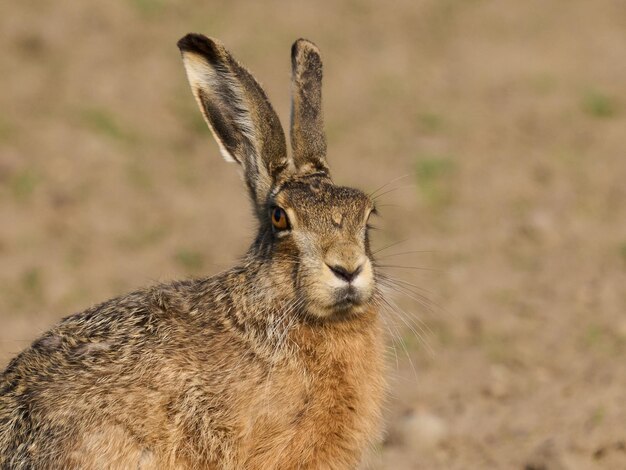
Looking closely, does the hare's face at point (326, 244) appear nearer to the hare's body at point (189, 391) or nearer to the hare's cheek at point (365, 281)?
the hare's cheek at point (365, 281)

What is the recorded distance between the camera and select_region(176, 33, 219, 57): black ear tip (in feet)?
19.1

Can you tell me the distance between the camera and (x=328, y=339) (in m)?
5.64

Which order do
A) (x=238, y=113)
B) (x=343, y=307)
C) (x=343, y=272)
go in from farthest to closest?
1. (x=238, y=113)
2. (x=343, y=307)
3. (x=343, y=272)

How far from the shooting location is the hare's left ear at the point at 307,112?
602cm

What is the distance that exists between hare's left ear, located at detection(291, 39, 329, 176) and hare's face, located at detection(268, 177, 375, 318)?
13.4 inches

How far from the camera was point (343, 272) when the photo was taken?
5.26m

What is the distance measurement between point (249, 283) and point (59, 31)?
7.71 m

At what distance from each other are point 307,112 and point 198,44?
706mm

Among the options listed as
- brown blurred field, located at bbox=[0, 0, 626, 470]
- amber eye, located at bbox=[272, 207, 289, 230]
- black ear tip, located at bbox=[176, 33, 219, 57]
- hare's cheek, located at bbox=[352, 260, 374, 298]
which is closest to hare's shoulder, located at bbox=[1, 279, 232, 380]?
amber eye, located at bbox=[272, 207, 289, 230]

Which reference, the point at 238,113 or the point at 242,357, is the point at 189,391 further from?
the point at 238,113

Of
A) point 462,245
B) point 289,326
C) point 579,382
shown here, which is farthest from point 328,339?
point 462,245

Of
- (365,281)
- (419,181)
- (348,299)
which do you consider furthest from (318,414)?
(419,181)

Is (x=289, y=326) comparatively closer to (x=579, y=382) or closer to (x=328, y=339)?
(x=328, y=339)

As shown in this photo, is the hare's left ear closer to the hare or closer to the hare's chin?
the hare
